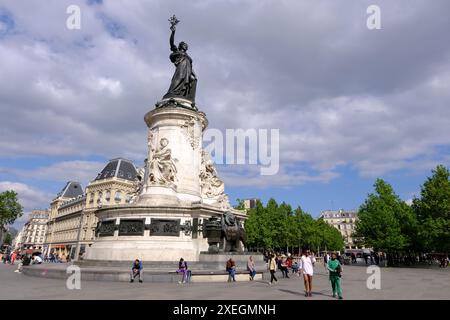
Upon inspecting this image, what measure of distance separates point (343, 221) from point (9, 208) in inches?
5005

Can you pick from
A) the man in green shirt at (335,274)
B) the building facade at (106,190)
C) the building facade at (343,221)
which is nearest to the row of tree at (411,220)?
the man in green shirt at (335,274)

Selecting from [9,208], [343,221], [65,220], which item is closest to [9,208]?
[9,208]

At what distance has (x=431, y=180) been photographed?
4294 cm

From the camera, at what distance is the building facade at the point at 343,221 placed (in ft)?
468

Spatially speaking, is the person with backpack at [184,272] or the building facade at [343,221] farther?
the building facade at [343,221]

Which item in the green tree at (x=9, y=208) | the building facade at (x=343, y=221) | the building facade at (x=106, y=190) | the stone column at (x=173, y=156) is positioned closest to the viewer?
the stone column at (x=173, y=156)

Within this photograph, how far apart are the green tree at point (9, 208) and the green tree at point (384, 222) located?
56.8 m

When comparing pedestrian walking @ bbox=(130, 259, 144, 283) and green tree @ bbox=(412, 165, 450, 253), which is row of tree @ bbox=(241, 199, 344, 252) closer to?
green tree @ bbox=(412, 165, 450, 253)

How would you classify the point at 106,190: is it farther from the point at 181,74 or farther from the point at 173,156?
the point at 173,156

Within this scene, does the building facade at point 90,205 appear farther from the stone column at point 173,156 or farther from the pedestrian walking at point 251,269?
the pedestrian walking at point 251,269

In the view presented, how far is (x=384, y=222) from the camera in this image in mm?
41969

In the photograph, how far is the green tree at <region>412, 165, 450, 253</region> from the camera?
38.4 metres

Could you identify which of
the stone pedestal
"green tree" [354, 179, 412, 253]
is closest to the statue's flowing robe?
the stone pedestal
